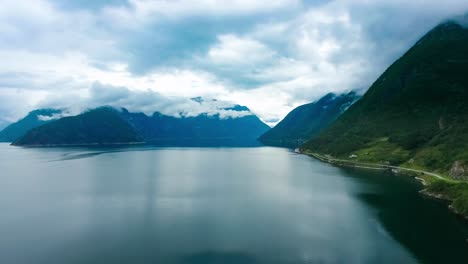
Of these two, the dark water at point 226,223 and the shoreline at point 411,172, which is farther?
the shoreline at point 411,172

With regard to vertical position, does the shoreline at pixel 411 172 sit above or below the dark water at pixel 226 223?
above

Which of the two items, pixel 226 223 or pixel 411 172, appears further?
pixel 411 172

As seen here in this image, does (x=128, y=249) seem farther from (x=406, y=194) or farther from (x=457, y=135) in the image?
(x=457, y=135)

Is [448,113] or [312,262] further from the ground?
[448,113]

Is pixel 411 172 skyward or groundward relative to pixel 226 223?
skyward

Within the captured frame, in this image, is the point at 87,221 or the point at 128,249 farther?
the point at 87,221

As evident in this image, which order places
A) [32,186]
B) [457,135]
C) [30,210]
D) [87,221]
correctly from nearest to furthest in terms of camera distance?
[87,221] → [30,210] → [32,186] → [457,135]

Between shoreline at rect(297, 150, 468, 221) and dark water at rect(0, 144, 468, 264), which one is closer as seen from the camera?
dark water at rect(0, 144, 468, 264)

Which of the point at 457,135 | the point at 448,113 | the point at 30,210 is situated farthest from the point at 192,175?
the point at 448,113
